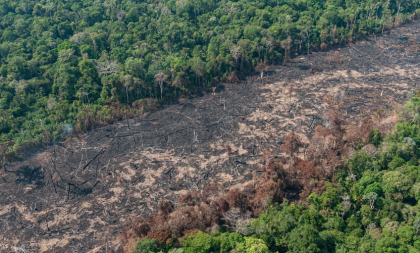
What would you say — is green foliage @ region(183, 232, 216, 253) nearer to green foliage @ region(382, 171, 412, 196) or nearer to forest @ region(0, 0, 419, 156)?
green foliage @ region(382, 171, 412, 196)

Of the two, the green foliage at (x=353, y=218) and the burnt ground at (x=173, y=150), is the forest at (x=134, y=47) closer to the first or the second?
the burnt ground at (x=173, y=150)

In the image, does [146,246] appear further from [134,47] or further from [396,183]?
[134,47]

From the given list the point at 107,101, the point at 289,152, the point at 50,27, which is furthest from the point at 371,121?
the point at 50,27

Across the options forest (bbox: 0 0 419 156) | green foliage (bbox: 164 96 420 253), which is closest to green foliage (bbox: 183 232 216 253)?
green foliage (bbox: 164 96 420 253)

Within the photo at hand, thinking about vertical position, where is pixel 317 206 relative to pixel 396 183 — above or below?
below

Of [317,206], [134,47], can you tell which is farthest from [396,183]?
[134,47]

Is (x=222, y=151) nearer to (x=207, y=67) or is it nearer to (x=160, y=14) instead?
(x=207, y=67)
